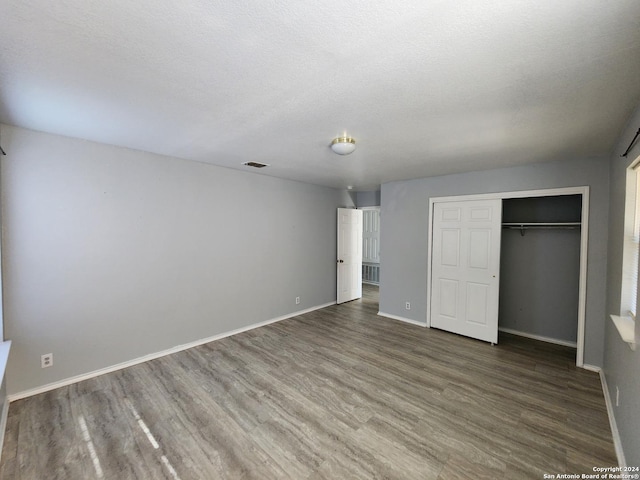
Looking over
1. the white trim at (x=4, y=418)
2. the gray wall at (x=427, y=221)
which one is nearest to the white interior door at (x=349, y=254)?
the gray wall at (x=427, y=221)

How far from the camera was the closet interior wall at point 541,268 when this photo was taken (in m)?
3.72

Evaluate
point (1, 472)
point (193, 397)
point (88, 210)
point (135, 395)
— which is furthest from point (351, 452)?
point (88, 210)

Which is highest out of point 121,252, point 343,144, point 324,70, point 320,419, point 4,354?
point 324,70

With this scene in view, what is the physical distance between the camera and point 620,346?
2.12 metres

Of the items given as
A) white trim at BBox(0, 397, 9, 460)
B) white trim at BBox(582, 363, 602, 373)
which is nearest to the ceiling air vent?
white trim at BBox(0, 397, 9, 460)

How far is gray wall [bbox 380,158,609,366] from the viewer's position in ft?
9.99

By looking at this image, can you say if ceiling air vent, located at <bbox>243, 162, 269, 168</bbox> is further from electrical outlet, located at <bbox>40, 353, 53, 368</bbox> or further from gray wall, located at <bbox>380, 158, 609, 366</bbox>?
electrical outlet, located at <bbox>40, 353, 53, 368</bbox>

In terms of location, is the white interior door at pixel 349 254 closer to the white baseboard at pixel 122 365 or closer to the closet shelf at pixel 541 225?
the white baseboard at pixel 122 365

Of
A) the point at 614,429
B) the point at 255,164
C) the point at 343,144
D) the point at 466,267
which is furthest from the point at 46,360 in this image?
the point at 466,267

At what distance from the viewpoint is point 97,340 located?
2867 mm

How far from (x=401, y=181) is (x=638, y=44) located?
3.41m

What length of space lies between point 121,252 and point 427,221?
13.7 feet

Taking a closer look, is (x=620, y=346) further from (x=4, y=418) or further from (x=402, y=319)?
(x=4, y=418)

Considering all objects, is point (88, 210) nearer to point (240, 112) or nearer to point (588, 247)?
point (240, 112)
